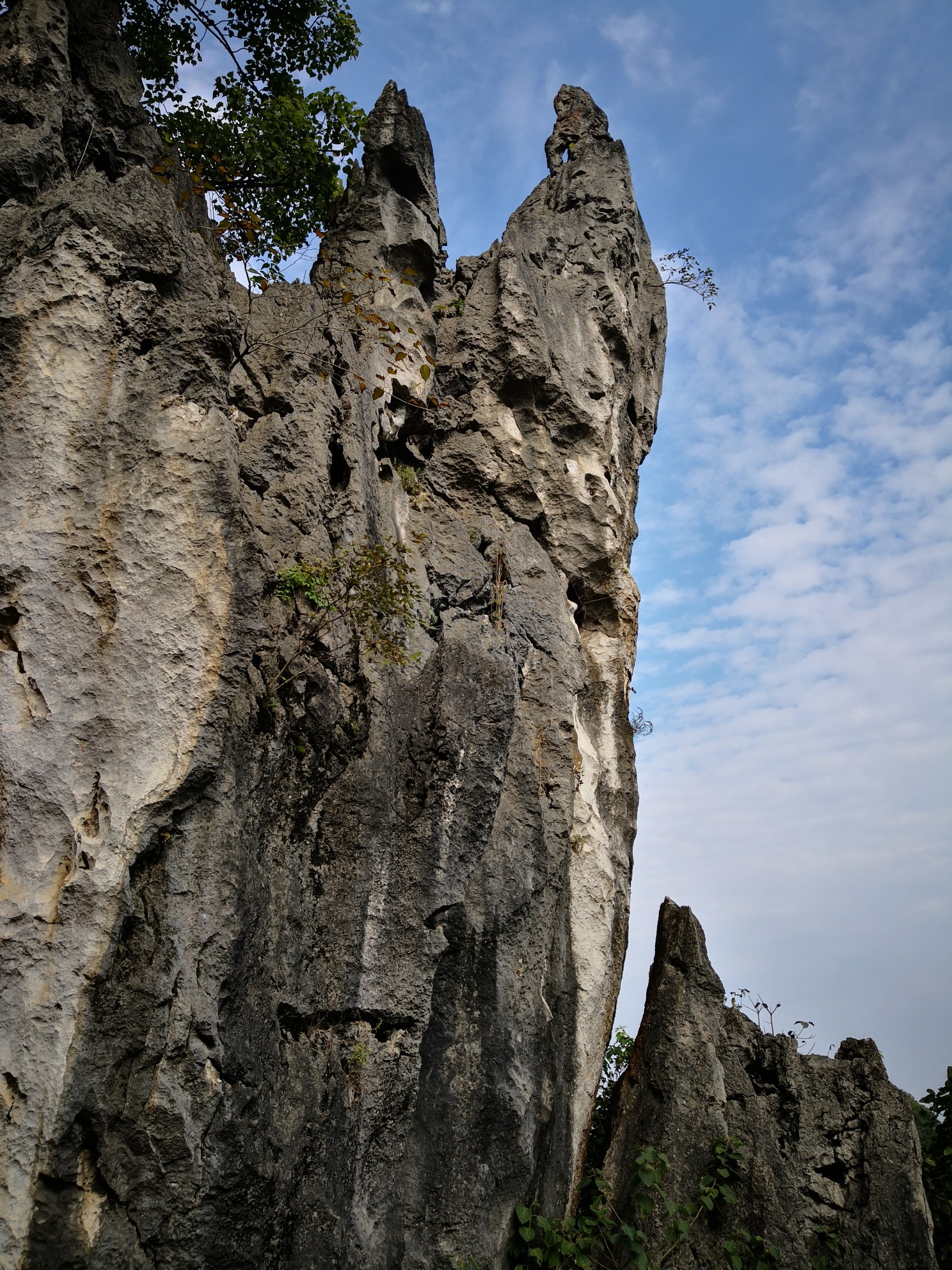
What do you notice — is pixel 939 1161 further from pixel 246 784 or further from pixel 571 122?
pixel 571 122

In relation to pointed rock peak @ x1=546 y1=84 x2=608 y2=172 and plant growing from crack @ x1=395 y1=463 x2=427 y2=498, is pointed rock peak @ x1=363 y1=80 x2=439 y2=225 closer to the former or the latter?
pointed rock peak @ x1=546 y1=84 x2=608 y2=172

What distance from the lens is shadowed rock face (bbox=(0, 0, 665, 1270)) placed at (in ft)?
17.1

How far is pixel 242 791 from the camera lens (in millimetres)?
6047

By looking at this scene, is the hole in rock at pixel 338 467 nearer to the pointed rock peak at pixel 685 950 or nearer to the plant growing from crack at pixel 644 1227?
the pointed rock peak at pixel 685 950

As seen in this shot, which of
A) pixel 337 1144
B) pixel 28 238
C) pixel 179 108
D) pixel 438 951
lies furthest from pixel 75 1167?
pixel 179 108

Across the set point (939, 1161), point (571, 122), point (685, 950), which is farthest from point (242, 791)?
point (571, 122)

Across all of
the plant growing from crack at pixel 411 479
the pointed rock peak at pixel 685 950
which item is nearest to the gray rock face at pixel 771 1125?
the pointed rock peak at pixel 685 950

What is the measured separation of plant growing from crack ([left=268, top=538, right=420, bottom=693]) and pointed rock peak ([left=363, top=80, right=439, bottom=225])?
5457 mm

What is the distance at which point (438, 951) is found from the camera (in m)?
6.94

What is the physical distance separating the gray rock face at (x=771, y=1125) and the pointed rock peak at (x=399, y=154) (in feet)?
28.0

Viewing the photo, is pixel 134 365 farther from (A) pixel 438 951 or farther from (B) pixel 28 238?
(A) pixel 438 951

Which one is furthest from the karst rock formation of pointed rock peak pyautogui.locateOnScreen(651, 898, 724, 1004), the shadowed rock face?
pointed rock peak pyautogui.locateOnScreen(651, 898, 724, 1004)

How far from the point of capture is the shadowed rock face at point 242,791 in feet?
17.1

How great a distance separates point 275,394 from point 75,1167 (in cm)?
560
